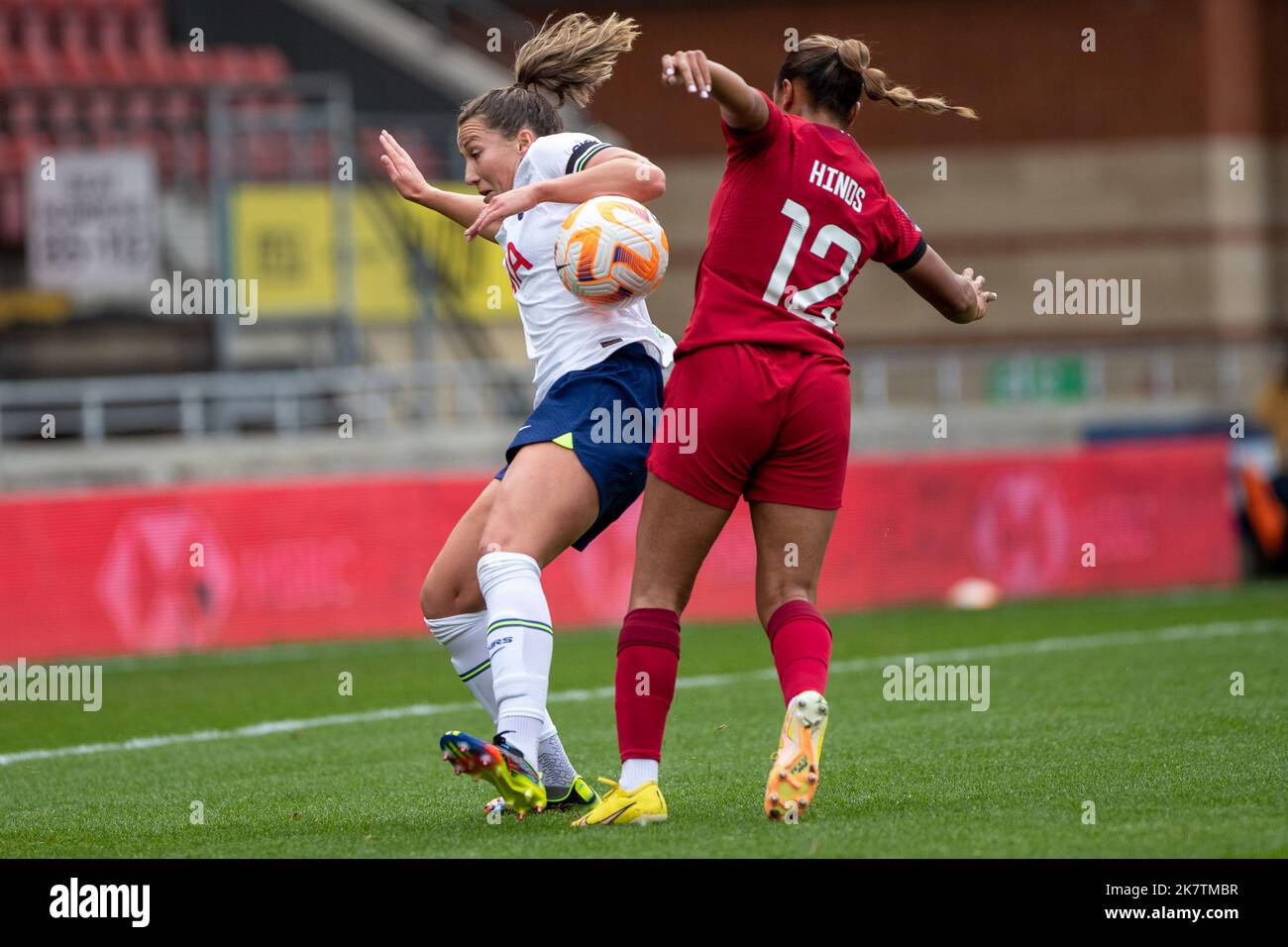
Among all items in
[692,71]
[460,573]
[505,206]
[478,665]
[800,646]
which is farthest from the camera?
[478,665]

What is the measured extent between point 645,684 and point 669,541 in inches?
15.9

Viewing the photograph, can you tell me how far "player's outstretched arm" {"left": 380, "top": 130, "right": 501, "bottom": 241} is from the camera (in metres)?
5.52

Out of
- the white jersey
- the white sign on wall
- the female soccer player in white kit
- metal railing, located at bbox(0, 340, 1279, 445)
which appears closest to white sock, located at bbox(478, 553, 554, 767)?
the female soccer player in white kit

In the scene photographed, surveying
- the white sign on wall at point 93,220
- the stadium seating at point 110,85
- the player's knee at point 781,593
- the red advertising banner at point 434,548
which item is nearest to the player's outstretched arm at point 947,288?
the player's knee at point 781,593

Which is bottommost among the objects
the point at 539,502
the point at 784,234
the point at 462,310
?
the point at 539,502

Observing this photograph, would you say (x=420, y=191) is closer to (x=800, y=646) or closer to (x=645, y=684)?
(x=645, y=684)

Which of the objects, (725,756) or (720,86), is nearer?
(720,86)

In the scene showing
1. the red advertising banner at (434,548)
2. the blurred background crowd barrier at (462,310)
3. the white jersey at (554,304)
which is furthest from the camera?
the blurred background crowd barrier at (462,310)

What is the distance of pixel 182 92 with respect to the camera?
2006 centimetres

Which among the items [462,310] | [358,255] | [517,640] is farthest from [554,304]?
[462,310]

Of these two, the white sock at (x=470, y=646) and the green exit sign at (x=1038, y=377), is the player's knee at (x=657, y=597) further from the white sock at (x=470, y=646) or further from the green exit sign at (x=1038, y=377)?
the green exit sign at (x=1038, y=377)

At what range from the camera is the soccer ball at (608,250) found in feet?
16.6

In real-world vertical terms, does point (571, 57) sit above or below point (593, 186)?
above

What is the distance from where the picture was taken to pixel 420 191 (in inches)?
218
